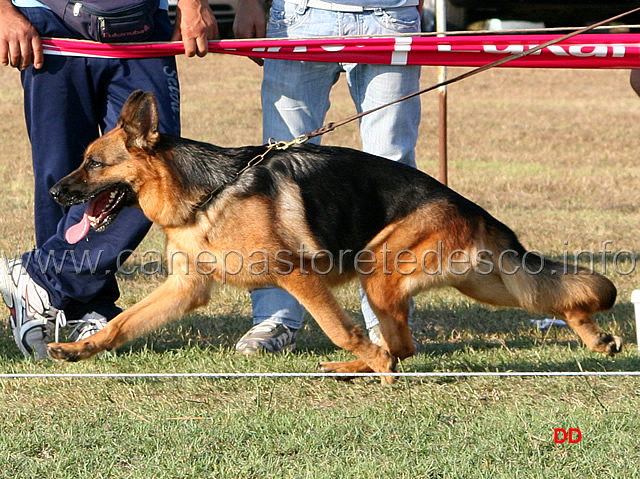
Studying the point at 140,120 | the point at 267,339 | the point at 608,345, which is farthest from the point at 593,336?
the point at 140,120

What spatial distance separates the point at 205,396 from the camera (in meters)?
4.09

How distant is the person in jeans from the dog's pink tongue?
106cm

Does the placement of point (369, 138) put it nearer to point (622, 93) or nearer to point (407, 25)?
point (407, 25)

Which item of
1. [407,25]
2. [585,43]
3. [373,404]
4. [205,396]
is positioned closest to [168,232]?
[205,396]

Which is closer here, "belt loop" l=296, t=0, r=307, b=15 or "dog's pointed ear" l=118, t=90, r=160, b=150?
"dog's pointed ear" l=118, t=90, r=160, b=150

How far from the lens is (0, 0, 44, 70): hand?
4.43 m

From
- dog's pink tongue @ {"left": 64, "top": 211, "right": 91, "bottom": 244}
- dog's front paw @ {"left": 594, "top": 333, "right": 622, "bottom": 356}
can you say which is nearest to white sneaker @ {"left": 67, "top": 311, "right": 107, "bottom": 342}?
dog's pink tongue @ {"left": 64, "top": 211, "right": 91, "bottom": 244}

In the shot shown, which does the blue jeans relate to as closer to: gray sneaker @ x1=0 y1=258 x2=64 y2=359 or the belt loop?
the belt loop

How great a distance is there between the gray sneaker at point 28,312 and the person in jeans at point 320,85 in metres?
1.00

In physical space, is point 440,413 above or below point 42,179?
below

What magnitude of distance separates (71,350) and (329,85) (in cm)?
210

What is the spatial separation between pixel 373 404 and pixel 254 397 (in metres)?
0.54

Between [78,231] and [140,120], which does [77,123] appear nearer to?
[78,231]

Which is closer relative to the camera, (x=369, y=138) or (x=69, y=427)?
(x=69, y=427)
